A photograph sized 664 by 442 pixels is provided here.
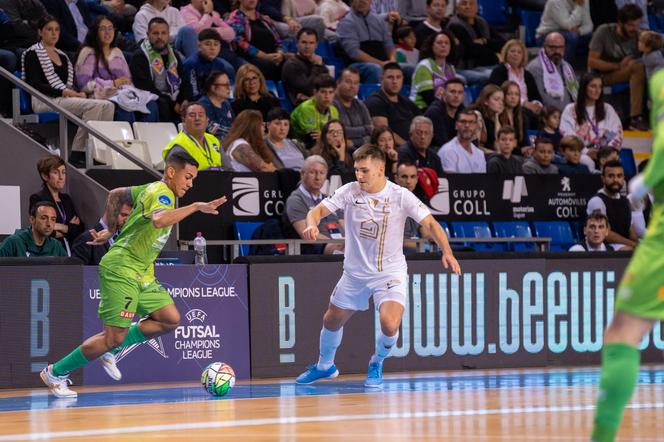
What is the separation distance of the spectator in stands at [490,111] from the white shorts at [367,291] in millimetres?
6379

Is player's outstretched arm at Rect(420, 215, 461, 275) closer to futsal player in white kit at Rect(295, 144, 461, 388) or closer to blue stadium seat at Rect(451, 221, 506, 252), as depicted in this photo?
futsal player in white kit at Rect(295, 144, 461, 388)

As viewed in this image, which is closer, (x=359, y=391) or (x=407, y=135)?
(x=359, y=391)

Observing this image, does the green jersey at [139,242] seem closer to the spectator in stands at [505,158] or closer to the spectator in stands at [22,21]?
the spectator in stands at [22,21]

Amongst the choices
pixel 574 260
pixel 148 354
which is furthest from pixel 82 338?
pixel 574 260

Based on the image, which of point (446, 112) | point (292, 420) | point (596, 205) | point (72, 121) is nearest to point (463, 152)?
point (446, 112)

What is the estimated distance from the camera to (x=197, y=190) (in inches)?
587

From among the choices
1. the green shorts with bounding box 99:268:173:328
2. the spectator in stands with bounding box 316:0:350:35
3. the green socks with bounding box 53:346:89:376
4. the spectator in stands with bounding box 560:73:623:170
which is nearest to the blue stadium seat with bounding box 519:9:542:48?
the spectator in stands with bounding box 560:73:623:170

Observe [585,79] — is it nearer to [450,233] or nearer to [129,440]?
[450,233]

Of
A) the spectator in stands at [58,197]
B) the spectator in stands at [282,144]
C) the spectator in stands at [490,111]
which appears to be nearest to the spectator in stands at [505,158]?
the spectator in stands at [490,111]

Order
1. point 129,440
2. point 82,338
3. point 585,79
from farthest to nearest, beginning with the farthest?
point 585,79
point 82,338
point 129,440

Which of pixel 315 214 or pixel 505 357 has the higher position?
pixel 315 214

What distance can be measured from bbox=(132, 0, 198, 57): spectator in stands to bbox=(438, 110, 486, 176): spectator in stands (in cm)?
386

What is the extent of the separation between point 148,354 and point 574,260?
17.6 ft

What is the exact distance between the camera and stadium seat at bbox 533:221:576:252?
17016mm
